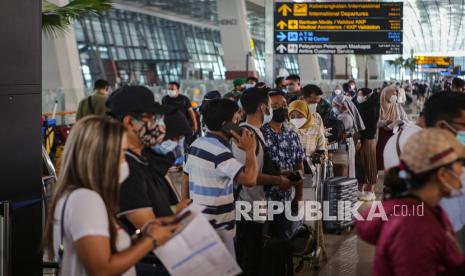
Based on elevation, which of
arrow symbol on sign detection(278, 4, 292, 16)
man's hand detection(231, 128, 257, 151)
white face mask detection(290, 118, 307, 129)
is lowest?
white face mask detection(290, 118, 307, 129)

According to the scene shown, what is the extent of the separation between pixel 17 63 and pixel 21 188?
83 cm

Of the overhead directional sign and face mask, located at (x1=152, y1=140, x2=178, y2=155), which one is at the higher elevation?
the overhead directional sign

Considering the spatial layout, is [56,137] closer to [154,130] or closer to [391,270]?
[154,130]

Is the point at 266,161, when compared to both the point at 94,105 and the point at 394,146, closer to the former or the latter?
the point at 394,146

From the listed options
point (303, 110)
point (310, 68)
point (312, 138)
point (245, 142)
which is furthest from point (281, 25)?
point (310, 68)

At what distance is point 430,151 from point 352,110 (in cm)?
814

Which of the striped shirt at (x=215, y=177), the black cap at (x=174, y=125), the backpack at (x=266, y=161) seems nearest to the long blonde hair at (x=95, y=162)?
the black cap at (x=174, y=125)

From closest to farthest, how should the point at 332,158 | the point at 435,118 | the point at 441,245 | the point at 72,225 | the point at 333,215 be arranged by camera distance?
the point at 441,245 → the point at 72,225 → the point at 435,118 → the point at 333,215 → the point at 332,158

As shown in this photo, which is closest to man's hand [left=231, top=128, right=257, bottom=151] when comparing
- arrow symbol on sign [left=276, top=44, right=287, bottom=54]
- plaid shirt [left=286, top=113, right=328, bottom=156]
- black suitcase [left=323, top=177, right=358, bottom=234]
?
black suitcase [left=323, top=177, right=358, bottom=234]

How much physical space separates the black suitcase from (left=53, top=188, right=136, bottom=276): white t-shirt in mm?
4374

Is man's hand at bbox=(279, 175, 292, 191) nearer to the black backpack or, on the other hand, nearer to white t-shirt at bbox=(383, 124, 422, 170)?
white t-shirt at bbox=(383, 124, 422, 170)

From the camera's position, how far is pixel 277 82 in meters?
14.8

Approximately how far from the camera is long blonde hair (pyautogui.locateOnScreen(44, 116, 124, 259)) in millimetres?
2947

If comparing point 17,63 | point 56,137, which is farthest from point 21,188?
point 56,137
